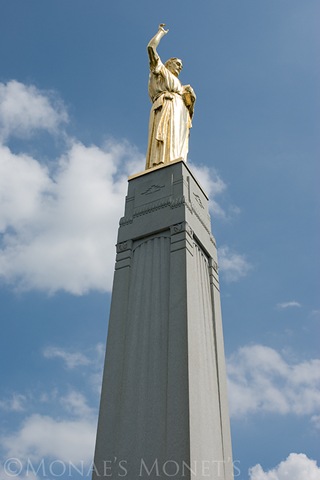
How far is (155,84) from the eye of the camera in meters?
17.8

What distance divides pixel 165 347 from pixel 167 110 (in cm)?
868

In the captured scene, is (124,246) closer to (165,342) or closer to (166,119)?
(165,342)

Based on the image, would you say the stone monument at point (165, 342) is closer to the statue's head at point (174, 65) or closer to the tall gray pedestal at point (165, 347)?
the tall gray pedestal at point (165, 347)

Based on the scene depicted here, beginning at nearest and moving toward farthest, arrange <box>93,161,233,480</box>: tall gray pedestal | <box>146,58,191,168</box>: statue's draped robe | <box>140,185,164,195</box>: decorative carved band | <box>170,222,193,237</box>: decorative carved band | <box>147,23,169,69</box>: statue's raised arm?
<box>93,161,233,480</box>: tall gray pedestal < <box>170,222,193,237</box>: decorative carved band < <box>140,185,164,195</box>: decorative carved band < <box>146,58,191,168</box>: statue's draped robe < <box>147,23,169,69</box>: statue's raised arm

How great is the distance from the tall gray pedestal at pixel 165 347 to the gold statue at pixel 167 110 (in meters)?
1.22

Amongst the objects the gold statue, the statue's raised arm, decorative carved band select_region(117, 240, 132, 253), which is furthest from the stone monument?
the statue's raised arm

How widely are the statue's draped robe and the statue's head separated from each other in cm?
47

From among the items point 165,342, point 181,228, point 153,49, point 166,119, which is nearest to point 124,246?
point 181,228

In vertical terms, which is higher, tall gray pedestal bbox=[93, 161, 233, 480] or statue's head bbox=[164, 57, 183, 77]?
statue's head bbox=[164, 57, 183, 77]

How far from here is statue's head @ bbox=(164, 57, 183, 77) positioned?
60.7ft

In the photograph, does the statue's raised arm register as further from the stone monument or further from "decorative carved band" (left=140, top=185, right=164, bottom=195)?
"decorative carved band" (left=140, top=185, right=164, bottom=195)

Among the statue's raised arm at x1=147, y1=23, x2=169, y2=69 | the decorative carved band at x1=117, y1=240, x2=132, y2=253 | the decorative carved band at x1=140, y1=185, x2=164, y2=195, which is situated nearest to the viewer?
the decorative carved band at x1=117, y1=240, x2=132, y2=253

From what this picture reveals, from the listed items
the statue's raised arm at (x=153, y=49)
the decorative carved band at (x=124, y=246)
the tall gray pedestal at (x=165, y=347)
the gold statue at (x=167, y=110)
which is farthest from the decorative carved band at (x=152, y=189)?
the statue's raised arm at (x=153, y=49)

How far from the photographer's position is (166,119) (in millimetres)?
16625
